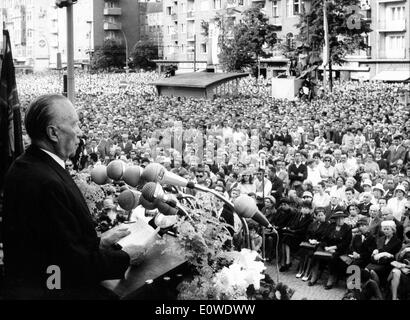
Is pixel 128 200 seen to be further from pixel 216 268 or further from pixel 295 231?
pixel 295 231

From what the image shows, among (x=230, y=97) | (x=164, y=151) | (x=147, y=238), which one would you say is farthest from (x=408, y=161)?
(x=230, y=97)

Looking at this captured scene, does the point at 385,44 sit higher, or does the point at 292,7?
the point at 292,7

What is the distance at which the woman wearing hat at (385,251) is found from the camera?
29.5ft

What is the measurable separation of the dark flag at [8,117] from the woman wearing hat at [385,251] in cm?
541

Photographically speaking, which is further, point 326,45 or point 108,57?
point 108,57

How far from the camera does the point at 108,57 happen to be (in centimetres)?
6462

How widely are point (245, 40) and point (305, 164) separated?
37.3 metres

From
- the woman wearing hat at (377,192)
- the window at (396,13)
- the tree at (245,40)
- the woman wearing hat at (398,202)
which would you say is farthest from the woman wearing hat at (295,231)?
the window at (396,13)

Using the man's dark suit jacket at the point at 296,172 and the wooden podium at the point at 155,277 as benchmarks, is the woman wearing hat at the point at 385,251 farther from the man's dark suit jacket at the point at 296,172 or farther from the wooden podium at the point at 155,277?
the wooden podium at the point at 155,277

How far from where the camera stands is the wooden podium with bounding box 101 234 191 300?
9.64ft

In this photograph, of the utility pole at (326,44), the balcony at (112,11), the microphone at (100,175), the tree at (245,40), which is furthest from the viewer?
the balcony at (112,11)

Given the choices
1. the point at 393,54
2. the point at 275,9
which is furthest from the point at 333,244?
the point at 275,9

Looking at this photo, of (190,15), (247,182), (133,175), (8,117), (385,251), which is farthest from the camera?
(190,15)
